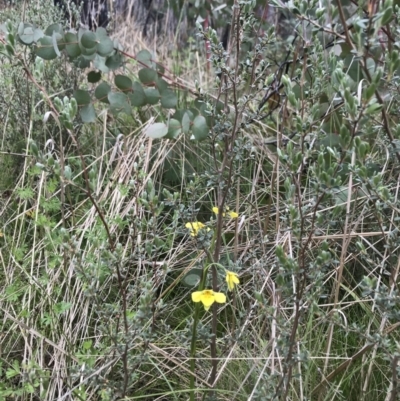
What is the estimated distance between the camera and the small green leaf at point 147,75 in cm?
188

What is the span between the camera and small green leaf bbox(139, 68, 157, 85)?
1.88m

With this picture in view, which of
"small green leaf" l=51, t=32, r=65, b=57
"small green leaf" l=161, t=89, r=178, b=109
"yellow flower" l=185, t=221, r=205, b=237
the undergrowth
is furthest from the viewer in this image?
"small green leaf" l=161, t=89, r=178, b=109

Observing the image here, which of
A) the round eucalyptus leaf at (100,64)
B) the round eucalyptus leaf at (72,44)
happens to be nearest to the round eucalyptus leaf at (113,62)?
the round eucalyptus leaf at (100,64)

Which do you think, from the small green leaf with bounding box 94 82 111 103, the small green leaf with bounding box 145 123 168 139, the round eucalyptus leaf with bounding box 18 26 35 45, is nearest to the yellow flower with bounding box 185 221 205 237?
the small green leaf with bounding box 145 123 168 139

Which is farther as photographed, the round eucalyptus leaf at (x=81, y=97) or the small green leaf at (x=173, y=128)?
the round eucalyptus leaf at (x=81, y=97)

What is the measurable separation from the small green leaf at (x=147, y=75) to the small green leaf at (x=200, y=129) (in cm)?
33

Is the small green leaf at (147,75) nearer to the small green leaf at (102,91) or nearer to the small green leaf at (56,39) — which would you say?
the small green leaf at (102,91)

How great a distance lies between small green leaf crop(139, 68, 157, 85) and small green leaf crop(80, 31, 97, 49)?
18 cm

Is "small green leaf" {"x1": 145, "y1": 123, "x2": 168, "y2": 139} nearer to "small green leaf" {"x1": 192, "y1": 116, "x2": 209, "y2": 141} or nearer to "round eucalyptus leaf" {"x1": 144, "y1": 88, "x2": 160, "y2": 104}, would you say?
"small green leaf" {"x1": 192, "y1": 116, "x2": 209, "y2": 141}

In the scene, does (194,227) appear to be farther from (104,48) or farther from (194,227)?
(104,48)

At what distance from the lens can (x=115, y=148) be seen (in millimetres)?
1979

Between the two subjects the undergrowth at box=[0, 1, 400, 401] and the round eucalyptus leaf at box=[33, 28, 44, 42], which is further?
the round eucalyptus leaf at box=[33, 28, 44, 42]

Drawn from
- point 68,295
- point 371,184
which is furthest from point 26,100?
point 371,184

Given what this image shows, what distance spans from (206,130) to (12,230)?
780 millimetres
